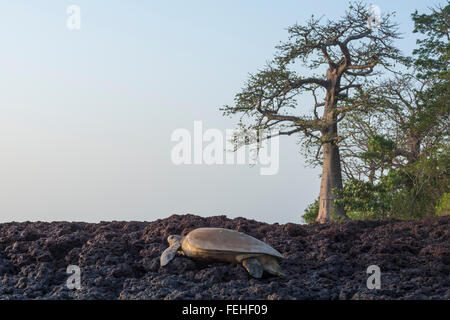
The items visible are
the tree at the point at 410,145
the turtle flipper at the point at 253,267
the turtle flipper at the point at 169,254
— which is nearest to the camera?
the turtle flipper at the point at 253,267

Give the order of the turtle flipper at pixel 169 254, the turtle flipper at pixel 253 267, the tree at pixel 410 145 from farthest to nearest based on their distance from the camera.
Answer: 1. the tree at pixel 410 145
2. the turtle flipper at pixel 169 254
3. the turtle flipper at pixel 253 267

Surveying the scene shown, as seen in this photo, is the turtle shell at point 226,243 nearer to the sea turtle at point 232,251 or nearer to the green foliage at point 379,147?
the sea turtle at point 232,251

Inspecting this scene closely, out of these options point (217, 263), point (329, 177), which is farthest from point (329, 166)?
point (217, 263)

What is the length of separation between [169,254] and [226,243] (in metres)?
0.65

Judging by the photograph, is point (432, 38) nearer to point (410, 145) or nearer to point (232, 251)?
point (410, 145)

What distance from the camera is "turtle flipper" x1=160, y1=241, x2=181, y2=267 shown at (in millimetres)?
5121

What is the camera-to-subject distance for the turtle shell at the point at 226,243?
4.94 meters

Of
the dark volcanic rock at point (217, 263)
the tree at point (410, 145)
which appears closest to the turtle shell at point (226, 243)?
the dark volcanic rock at point (217, 263)

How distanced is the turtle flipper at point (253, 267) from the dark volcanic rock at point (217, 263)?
0.07 meters

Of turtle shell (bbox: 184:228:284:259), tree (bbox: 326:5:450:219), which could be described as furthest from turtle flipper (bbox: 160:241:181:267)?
tree (bbox: 326:5:450:219)

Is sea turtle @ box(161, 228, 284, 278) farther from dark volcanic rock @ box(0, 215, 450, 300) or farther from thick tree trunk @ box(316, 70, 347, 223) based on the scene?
thick tree trunk @ box(316, 70, 347, 223)
